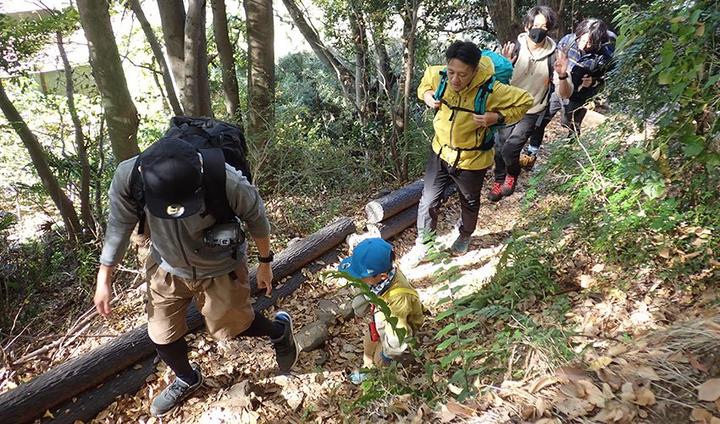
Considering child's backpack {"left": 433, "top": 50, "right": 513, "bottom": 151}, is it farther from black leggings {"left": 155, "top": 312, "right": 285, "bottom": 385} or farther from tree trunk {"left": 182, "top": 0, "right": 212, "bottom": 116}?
tree trunk {"left": 182, "top": 0, "right": 212, "bottom": 116}

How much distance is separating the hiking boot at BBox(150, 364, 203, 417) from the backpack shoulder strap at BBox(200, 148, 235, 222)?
1.61m

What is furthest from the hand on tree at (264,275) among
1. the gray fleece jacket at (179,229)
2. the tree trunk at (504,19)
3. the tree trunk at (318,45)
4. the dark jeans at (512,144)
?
the tree trunk at (504,19)

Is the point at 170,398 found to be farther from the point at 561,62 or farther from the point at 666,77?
the point at 561,62

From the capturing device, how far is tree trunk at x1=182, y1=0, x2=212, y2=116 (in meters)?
4.89

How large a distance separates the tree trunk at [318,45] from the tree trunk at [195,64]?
7.99 feet

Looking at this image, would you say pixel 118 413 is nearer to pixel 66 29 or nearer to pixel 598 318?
pixel 598 318

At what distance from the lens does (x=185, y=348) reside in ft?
10.2

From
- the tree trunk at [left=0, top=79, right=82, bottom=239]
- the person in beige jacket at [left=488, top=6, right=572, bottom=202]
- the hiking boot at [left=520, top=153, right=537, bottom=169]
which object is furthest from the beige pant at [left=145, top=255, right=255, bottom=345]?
the hiking boot at [left=520, top=153, right=537, bottom=169]

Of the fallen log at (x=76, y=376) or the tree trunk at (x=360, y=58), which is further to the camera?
the tree trunk at (x=360, y=58)

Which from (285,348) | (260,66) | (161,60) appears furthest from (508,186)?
(161,60)

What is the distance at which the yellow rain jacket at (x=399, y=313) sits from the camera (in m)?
2.91

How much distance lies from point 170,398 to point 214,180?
75.6 inches

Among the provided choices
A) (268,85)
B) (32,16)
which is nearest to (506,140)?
(268,85)

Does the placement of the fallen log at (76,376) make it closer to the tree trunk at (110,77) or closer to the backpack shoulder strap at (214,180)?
the backpack shoulder strap at (214,180)
